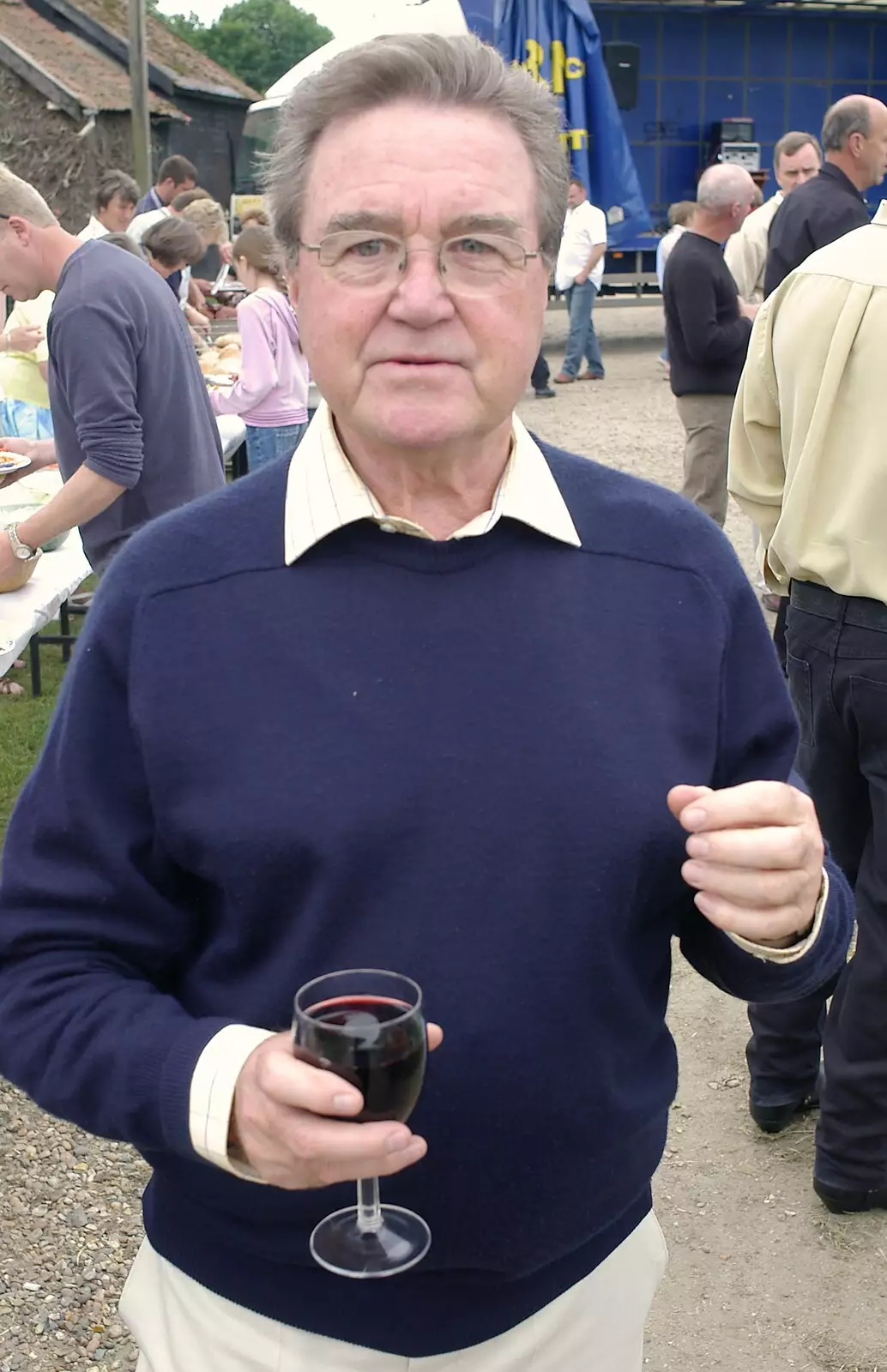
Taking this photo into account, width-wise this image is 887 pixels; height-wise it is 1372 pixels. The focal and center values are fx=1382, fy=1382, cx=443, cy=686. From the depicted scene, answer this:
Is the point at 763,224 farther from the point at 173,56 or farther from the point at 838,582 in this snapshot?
the point at 173,56

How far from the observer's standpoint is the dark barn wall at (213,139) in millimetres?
27047

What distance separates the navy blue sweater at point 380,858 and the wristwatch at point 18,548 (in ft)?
10.1

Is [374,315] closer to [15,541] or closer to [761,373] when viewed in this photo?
[761,373]

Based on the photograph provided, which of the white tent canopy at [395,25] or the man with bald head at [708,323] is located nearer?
the white tent canopy at [395,25]

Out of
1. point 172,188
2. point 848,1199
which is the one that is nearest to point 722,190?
point 848,1199

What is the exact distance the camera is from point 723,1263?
3.15 m

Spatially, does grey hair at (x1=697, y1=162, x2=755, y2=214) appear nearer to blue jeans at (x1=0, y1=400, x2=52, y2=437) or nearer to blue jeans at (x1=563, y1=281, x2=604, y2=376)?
blue jeans at (x1=0, y1=400, x2=52, y2=437)

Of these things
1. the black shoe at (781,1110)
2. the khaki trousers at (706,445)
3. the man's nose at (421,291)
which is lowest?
the black shoe at (781,1110)

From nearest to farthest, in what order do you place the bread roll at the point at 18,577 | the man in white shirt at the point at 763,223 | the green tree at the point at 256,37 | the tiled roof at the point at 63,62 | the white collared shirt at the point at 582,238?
the bread roll at the point at 18,577 → the man in white shirt at the point at 763,223 → the white collared shirt at the point at 582,238 → the tiled roof at the point at 63,62 → the green tree at the point at 256,37

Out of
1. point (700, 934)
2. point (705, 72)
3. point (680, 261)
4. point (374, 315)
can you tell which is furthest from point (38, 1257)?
point (705, 72)

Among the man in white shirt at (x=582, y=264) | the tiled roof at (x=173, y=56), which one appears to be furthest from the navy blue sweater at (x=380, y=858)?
the tiled roof at (x=173, y=56)

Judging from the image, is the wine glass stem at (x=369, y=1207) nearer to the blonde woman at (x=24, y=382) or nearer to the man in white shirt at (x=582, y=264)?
the blonde woman at (x=24, y=382)

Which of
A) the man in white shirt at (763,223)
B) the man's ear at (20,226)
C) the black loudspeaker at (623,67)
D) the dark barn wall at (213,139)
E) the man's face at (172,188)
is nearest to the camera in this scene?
the man's ear at (20,226)

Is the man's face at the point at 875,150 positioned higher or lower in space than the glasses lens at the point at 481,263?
lower
